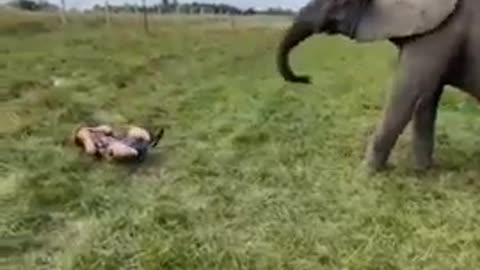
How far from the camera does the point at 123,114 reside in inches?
320

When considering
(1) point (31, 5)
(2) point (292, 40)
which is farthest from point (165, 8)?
(2) point (292, 40)

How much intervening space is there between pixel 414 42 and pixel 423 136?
0.74m

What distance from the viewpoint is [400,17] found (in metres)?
5.61

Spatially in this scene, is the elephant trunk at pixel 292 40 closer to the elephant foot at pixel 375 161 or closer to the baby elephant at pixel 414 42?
the baby elephant at pixel 414 42

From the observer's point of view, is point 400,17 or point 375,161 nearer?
point 400,17

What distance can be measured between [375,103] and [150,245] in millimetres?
5134

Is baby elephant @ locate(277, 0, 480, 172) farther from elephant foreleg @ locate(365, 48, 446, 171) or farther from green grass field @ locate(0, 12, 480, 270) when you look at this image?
green grass field @ locate(0, 12, 480, 270)

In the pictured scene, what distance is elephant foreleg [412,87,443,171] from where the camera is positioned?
600cm

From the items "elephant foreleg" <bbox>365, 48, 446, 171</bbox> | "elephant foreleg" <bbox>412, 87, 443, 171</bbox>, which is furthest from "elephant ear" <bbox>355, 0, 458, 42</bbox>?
"elephant foreleg" <bbox>412, 87, 443, 171</bbox>

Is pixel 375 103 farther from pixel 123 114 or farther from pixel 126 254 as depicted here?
pixel 126 254

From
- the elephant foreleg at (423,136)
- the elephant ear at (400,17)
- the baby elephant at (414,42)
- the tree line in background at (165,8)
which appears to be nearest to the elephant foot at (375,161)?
the baby elephant at (414,42)

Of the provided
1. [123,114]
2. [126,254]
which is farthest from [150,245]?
[123,114]

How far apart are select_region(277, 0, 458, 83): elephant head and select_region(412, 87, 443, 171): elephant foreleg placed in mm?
602

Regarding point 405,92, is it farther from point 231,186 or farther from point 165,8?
point 165,8
